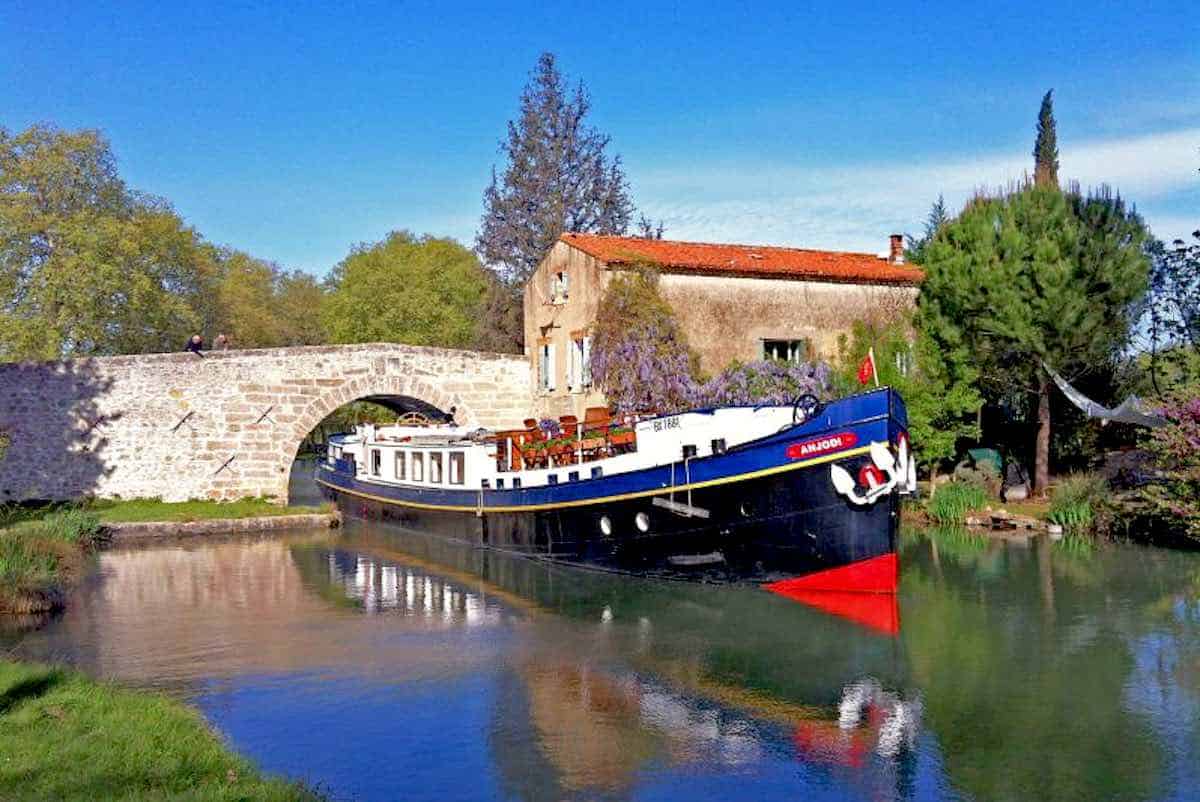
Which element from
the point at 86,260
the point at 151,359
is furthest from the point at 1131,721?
the point at 86,260

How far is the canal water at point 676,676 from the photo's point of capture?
29.6 feet

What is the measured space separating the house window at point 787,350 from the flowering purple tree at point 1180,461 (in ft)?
26.5

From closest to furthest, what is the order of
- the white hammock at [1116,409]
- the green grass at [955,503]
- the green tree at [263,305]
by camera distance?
the white hammock at [1116,409], the green grass at [955,503], the green tree at [263,305]

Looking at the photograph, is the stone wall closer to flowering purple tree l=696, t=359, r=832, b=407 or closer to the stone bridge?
flowering purple tree l=696, t=359, r=832, b=407

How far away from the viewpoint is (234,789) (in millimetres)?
7336

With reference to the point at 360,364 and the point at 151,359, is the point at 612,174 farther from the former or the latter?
the point at 151,359

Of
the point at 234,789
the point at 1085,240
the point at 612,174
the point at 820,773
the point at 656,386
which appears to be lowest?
the point at 820,773

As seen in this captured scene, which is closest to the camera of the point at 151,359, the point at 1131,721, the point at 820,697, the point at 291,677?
the point at 1131,721

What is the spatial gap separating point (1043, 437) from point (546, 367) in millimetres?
11375

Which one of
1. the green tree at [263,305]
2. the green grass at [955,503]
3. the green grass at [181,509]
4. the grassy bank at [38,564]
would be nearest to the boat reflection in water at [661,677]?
the grassy bank at [38,564]

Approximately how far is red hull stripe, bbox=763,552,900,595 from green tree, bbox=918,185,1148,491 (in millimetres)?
10063

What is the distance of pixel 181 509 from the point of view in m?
24.8

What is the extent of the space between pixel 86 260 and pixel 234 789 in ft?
94.4

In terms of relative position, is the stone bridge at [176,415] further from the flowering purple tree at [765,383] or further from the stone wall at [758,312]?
the flowering purple tree at [765,383]
